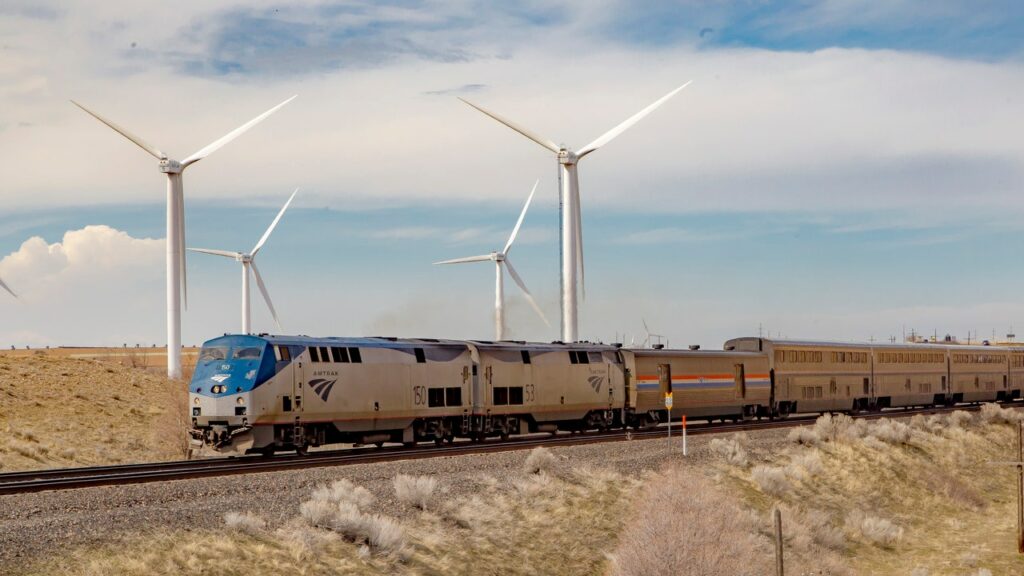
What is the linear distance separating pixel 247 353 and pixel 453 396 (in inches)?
363

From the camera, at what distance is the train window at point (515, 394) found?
4350cm

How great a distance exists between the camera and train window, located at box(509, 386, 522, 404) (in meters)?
43.5

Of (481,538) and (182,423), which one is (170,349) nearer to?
(182,423)

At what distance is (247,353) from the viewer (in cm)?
3425

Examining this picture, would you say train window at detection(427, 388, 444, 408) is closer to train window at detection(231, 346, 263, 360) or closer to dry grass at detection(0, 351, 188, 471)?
train window at detection(231, 346, 263, 360)

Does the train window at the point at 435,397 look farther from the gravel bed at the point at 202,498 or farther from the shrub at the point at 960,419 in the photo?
the shrub at the point at 960,419

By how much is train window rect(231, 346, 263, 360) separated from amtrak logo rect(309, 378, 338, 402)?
2.09 metres

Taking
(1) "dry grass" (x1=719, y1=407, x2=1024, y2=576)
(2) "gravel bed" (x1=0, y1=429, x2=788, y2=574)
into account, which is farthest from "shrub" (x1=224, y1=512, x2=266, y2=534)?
Answer: (1) "dry grass" (x1=719, y1=407, x2=1024, y2=576)

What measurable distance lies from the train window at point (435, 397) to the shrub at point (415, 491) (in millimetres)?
13733

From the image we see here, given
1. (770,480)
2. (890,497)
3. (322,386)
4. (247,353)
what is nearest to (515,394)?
(322,386)

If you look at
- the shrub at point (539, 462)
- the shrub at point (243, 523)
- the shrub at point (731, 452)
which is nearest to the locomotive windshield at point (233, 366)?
the shrub at point (539, 462)

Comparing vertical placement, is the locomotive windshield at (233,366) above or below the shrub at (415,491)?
above

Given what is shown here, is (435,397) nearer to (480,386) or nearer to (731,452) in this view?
(480,386)

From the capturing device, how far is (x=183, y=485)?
25.3 meters
